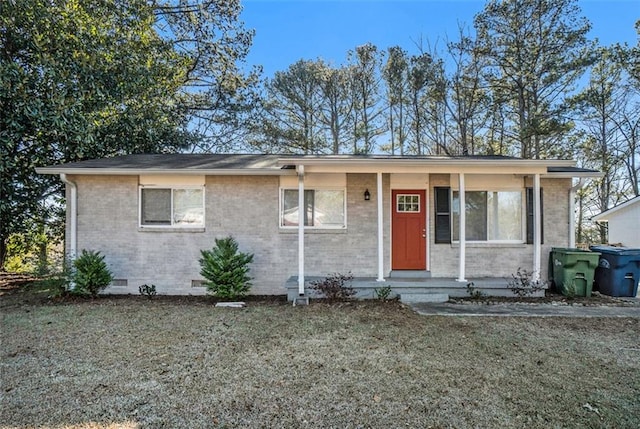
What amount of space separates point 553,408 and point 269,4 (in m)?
12.8

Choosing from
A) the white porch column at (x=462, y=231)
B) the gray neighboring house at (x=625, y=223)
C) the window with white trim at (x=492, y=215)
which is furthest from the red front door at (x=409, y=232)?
the gray neighboring house at (x=625, y=223)

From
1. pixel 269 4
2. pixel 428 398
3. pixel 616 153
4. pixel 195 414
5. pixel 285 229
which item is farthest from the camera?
pixel 616 153

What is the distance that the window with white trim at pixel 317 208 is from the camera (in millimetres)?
7973

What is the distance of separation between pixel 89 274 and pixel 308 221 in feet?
15.9

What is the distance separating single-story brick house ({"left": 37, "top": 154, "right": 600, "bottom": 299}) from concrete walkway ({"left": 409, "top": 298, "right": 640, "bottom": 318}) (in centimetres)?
110

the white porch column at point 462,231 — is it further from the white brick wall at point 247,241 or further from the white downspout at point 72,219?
the white downspout at point 72,219

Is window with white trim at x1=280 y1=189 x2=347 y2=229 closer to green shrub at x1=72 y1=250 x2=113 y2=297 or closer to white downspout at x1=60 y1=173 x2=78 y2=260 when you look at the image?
green shrub at x1=72 y1=250 x2=113 y2=297

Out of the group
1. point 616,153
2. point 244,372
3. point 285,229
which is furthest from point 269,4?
point 616,153

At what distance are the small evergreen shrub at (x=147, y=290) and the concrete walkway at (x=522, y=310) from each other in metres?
5.69

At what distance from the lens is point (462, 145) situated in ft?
59.9

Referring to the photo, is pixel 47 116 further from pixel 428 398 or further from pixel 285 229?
pixel 428 398

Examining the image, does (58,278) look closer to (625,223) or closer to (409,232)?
(409,232)

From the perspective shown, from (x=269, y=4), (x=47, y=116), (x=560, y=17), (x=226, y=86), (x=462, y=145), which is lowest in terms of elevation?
(x=47, y=116)

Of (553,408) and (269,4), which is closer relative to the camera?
(553,408)
